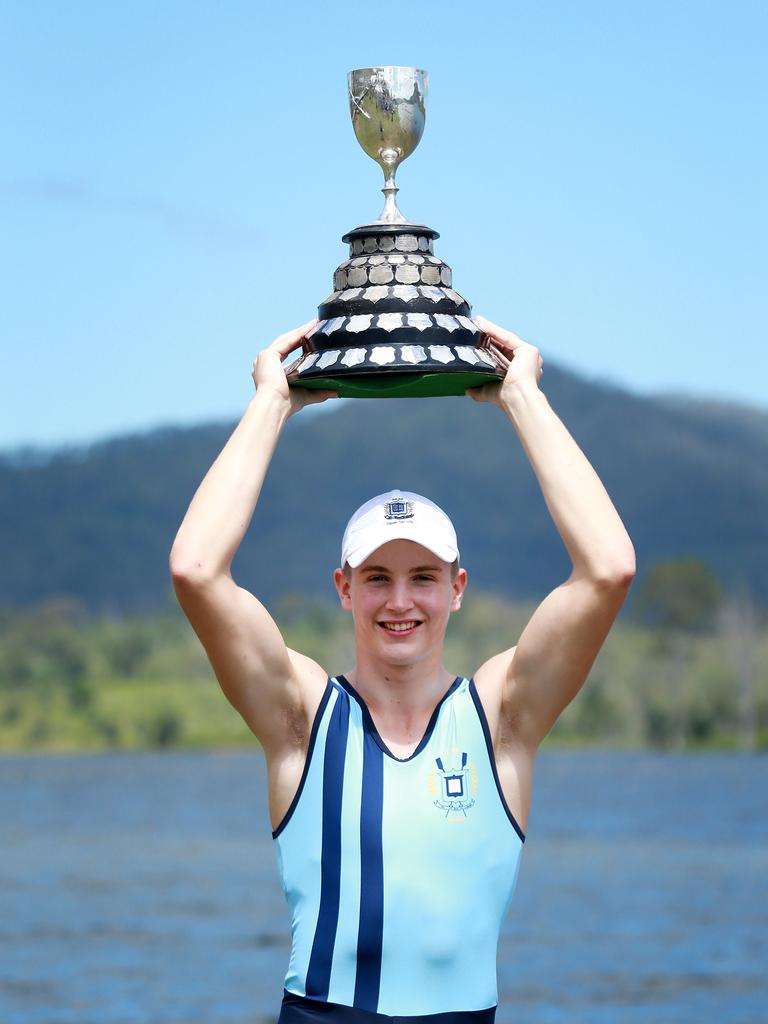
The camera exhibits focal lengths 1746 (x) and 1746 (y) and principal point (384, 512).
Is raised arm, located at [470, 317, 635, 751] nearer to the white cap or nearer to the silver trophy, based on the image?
the white cap

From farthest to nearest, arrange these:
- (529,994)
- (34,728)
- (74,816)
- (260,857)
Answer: (34,728) < (74,816) < (260,857) < (529,994)

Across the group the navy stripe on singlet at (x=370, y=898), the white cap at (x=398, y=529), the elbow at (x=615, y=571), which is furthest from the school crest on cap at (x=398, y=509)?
the navy stripe on singlet at (x=370, y=898)

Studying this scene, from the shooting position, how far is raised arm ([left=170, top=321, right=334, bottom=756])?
4957 mm

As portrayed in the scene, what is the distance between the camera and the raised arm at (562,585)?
5000mm

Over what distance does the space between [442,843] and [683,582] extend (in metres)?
189

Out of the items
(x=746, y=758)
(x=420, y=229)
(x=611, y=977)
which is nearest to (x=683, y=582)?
(x=746, y=758)

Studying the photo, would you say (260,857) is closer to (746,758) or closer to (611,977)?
(611,977)

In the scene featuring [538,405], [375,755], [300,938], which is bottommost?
[300,938]

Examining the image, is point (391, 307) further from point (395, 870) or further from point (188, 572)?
point (395, 870)

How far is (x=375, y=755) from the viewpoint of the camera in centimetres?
509

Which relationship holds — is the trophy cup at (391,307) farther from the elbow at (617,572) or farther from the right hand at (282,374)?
the elbow at (617,572)

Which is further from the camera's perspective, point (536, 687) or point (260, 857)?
point (260, 857)

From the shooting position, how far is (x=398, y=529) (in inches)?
201

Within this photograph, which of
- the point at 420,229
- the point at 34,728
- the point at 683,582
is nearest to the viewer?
the point at 420,229
